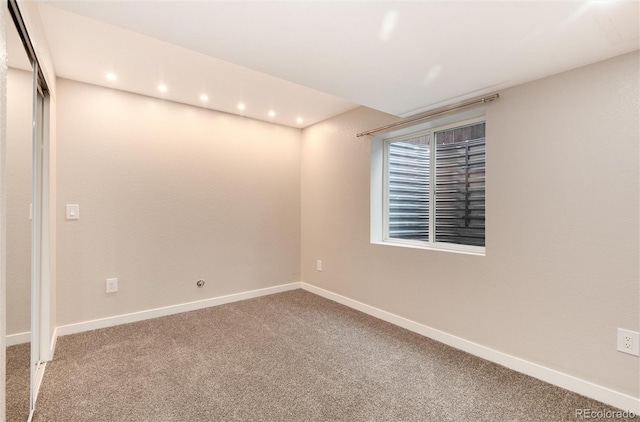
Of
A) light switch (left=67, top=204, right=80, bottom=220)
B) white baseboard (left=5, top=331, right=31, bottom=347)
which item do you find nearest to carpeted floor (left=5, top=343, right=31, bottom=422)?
white baseboard (left=5, top=331, right=31, bottom=347)

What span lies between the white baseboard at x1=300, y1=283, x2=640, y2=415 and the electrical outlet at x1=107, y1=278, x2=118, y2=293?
257cm

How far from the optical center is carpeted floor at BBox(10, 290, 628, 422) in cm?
169

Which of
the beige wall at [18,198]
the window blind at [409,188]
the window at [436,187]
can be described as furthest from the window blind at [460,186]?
the beige wall at [18,198]

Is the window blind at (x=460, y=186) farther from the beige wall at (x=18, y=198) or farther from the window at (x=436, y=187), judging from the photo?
the beige wall at (x=18, y=198)

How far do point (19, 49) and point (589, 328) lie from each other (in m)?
3.41

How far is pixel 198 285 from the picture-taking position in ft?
11.1

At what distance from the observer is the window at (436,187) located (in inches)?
104

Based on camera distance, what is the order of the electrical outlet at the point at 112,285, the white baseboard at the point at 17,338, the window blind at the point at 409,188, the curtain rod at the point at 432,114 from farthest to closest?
1. the window blind at the point at 409,188
2. the electrical outlet at the point at 112,285
3. the curtain rod at the point at 432,114
4. the white baseboard at the point at 17,338

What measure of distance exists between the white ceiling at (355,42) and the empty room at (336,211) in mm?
14

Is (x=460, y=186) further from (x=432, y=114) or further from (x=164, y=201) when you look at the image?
(x=164, y=201)

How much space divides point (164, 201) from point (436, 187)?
2.80 m

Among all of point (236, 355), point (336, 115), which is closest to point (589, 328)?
point (236, 355)

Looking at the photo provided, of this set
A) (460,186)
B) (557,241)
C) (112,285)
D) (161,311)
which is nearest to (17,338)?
(112,285)

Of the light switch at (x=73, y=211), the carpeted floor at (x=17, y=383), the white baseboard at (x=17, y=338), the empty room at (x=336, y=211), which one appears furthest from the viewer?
the light switch at (x=73, y=211)
